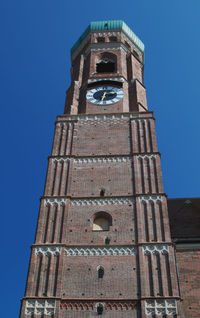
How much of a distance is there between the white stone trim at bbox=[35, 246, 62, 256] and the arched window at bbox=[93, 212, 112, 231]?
80.5 inches

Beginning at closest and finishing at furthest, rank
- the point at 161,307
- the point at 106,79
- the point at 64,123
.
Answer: the point at 161,307, the point at 64,123, the point at 106,79

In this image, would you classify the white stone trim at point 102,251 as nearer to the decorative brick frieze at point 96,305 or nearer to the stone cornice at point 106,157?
the decorative brick frieze at point 96,305

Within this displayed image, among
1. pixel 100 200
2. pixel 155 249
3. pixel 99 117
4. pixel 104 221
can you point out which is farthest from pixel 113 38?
pixel 155 249

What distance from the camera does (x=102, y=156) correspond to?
71.7 ft

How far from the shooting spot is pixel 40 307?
612 inches

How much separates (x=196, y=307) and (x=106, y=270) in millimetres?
3675

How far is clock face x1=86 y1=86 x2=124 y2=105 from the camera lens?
2616 cm

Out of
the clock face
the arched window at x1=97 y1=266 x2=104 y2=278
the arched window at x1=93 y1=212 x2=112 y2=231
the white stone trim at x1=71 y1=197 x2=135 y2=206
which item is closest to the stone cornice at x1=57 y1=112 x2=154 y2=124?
the clock face

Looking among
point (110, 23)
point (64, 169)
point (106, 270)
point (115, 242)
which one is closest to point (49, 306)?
point (106, 270)

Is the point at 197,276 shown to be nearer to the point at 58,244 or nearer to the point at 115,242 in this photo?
the point at 115,242

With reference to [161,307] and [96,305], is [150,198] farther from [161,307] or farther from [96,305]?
[96,305]

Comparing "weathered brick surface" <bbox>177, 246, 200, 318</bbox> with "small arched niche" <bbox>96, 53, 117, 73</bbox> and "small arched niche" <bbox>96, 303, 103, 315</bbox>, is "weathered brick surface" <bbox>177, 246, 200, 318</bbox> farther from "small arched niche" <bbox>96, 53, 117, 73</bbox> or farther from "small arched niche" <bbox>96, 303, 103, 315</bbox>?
"small arched niche" <bbox>96, 53, 117, 73</bbox>

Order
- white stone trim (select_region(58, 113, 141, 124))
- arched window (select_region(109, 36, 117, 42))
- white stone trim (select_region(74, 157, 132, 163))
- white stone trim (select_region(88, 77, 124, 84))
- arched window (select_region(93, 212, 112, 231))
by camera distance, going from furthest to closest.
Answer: arched window (select_region(109, 36, 117, 42)), white stone trim (select_region(88, 77, 124, 84)), white stone trim (select_region(58, 113, 141, 124)), white stone trim (select_region(74, 157, 132, 163)), arched window (select_region(93, 212, 112, 231))

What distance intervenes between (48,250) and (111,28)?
21988mm
